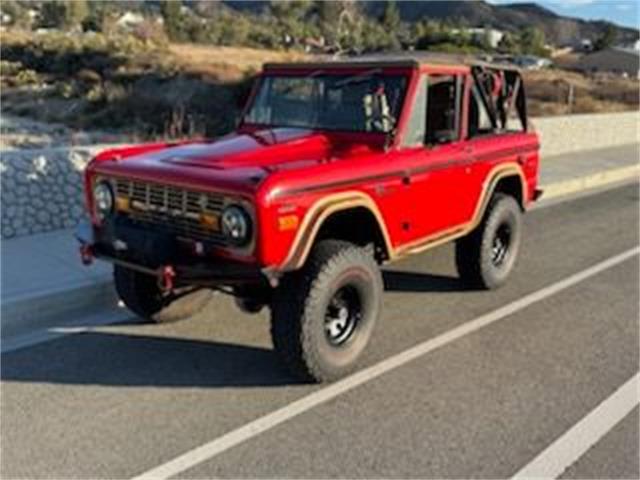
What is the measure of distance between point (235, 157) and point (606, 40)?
346 ft

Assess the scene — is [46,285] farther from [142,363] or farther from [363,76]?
[363,76]

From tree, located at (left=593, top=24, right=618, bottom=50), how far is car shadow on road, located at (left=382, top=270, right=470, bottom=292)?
328 ft

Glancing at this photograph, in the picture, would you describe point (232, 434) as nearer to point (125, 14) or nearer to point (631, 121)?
point (631, 121)

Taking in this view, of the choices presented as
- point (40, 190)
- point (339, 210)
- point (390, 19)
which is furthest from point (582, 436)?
point (390, 19)

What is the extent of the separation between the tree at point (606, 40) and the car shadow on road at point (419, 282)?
10011cm

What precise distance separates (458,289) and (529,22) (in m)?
130

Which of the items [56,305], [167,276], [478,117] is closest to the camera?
[167,276]

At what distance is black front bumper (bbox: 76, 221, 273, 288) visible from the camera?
4742 millimetres

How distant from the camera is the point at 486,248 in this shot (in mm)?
6805

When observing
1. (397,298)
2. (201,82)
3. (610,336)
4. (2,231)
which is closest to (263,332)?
(397,298)

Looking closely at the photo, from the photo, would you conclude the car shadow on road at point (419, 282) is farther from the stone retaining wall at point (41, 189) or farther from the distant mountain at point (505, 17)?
the distant mountain at point (505, 17)

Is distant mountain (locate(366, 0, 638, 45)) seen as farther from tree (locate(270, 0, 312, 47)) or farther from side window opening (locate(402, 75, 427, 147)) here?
side window opening (locate(402, 75, 427, 147))

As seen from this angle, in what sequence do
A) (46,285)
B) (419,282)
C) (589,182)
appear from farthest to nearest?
(589,182) < (419,282) < (46,285)

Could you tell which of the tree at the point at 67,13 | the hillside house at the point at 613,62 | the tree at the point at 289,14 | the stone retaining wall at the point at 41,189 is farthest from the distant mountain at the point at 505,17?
the stone retaining wall at the point at 41,189
